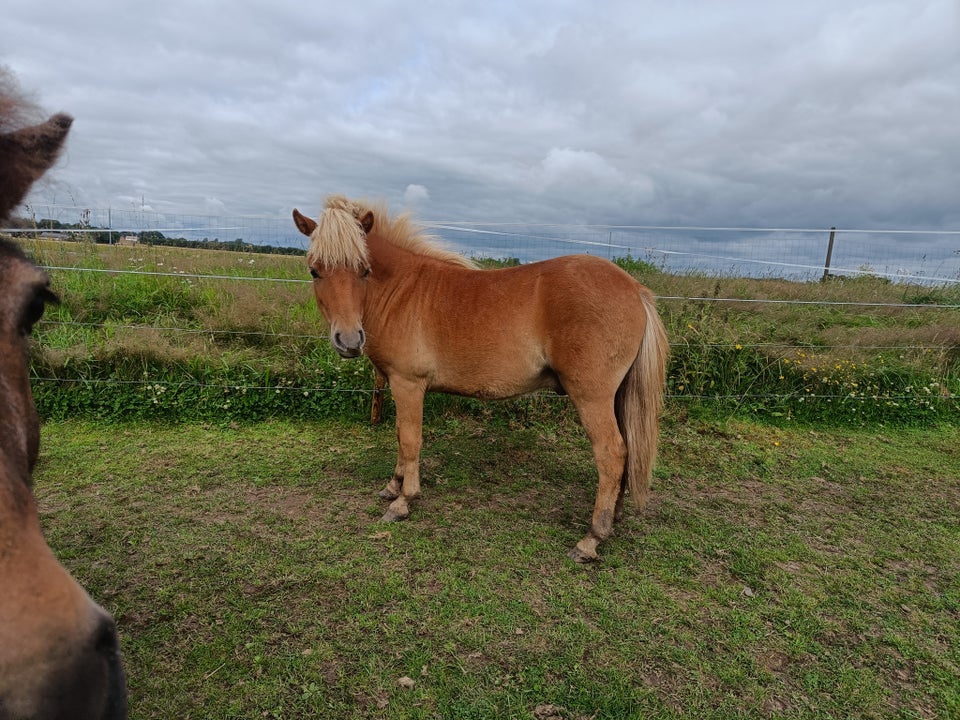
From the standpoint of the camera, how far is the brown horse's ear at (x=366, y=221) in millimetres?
3484

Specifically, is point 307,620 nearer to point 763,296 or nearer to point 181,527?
point 181,527

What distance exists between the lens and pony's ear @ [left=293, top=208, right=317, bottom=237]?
3.54 meters

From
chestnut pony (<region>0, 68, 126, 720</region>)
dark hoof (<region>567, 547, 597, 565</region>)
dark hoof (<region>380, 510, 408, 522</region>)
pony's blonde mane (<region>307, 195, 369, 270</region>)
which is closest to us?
chestnut pony (<region>0, 68, 126, 720</region>)

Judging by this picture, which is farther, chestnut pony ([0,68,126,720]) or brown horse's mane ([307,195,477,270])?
brown horse's mane ([307,195,477,270])

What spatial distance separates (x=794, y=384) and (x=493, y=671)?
5145 millimetres

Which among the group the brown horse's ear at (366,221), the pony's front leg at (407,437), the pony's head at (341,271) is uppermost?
the brown horse's ear at (366,221)

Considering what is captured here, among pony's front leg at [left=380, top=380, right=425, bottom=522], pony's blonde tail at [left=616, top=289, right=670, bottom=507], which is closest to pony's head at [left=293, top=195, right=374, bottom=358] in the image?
pony's front leg at [left=380, top=380, right=425, bottom=522]

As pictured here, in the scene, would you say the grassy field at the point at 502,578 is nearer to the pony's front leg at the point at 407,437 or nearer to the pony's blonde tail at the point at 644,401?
the pony's front leg at the point at 407,437

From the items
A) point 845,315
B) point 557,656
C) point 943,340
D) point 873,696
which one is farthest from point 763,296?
point 557,656

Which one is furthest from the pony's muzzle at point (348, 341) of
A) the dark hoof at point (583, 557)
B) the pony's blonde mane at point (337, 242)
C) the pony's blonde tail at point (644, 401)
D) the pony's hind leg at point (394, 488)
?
the dark hoof at point (583, 557)

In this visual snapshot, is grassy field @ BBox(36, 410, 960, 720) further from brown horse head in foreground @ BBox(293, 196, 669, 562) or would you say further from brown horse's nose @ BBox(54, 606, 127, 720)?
brown horse's nose @ BBox(54, 606, 127, 720)

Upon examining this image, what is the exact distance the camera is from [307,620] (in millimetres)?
2627

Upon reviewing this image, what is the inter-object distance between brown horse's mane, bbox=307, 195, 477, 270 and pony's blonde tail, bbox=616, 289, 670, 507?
1.65 m

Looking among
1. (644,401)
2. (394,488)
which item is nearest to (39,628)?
(394,488)
